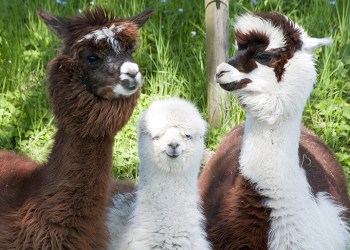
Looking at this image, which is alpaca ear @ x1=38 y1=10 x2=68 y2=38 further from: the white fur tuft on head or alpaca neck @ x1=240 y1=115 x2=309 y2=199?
alpaca neck @ x1=240 y1=115 x2=309 y2=199

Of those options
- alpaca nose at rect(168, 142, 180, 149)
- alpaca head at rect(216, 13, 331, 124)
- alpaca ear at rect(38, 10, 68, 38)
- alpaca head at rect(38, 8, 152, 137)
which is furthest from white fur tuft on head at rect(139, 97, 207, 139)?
alpaca ear at rect(38, 10, 68, 38)

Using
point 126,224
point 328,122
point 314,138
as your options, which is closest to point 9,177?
point 126,224

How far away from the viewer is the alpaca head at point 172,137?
5227mm

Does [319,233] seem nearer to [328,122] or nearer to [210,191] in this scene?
[210,191]

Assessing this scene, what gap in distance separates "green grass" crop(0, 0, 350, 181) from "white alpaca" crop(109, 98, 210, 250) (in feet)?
5.93

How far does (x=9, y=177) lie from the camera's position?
5344mm

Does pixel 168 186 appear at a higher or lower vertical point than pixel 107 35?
lower

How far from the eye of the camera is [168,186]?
17.4 ft

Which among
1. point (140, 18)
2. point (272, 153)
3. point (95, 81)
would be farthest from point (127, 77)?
point (272, 153)

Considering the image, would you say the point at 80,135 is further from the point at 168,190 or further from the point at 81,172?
the point at 168,190

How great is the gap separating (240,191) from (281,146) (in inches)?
16.0

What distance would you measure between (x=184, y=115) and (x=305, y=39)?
84 cm

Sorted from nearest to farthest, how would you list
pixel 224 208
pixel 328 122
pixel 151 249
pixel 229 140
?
pixel 151 249, pixel 224 208, pixel 229 140, pixel 328 122

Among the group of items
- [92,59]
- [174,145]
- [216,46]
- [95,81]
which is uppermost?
[92,59]
